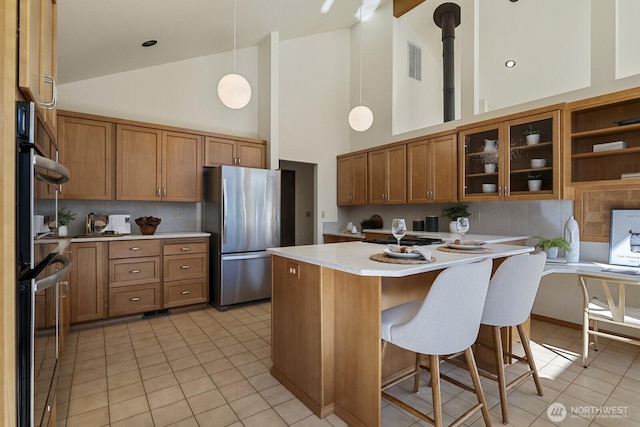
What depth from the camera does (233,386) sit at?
2.13m

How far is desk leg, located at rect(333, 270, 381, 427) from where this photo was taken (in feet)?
5.09

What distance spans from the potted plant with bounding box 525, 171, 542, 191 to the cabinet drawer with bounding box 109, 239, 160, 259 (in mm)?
4133

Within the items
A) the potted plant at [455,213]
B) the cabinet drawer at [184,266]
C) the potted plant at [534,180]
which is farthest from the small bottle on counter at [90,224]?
the potted plant at [534,180]

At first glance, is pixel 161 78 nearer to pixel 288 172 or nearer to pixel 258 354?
pixel 288 172

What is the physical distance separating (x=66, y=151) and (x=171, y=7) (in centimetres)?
182

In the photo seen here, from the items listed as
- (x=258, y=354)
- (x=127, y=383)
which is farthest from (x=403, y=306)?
(x=127, y=383)

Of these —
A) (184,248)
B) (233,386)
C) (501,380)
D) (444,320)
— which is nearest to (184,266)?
(184,248)

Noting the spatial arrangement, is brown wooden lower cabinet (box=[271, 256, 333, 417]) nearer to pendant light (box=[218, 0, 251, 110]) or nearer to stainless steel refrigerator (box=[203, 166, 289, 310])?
pendant light (box=[218, 0, 251, 110])

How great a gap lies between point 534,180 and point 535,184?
5 centimetres

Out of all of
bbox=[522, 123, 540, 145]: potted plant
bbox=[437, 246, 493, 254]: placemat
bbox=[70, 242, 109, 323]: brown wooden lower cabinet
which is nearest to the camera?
bbox=[437, 246, 493, 254]: placemat

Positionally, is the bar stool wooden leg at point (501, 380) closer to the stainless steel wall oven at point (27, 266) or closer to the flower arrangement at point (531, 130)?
the stainless steel wall oven at point (27, 266)

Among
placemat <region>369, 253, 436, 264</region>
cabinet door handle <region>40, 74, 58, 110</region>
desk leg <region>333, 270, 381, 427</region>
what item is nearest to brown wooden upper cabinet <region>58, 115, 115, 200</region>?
cabinet door handle <region>40, 74, 58, 110</region>

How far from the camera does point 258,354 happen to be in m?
2.62

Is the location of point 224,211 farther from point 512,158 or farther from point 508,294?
point 512,158
